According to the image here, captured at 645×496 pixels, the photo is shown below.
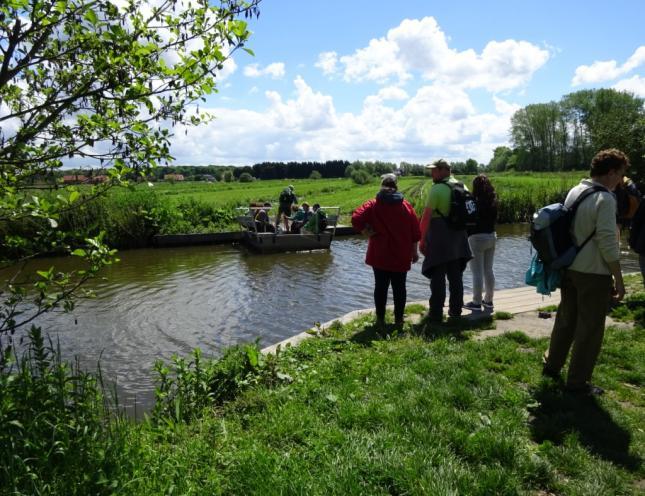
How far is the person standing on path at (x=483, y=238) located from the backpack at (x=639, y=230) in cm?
Result: 201

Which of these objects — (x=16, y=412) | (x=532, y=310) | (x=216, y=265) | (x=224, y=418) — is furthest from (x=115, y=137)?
(x=216, y=265)

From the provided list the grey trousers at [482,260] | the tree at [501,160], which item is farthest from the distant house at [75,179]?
the tree at [501,160]

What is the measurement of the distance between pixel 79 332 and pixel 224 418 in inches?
253

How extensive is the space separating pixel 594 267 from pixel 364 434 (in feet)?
7.98

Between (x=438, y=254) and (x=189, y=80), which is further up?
(x=189, y=80)

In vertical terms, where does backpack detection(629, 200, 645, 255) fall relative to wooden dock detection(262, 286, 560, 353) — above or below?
above

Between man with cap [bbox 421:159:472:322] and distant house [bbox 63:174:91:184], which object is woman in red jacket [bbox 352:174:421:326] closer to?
man with cap [bbox 421:159:472:322]

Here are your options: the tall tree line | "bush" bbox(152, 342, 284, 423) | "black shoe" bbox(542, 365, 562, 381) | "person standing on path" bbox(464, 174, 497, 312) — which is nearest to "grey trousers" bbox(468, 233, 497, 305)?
"person standing on path" bbox(464, 174, 497, 312)

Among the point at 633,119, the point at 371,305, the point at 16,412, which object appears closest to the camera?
the point at 16,412

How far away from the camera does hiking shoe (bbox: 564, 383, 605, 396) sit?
4.28 m

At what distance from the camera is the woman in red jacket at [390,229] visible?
21.1 feet

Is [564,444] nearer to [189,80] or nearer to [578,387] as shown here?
[578,387]

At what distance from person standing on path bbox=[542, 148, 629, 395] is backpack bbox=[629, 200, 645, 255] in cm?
309

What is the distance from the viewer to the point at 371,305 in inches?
432
